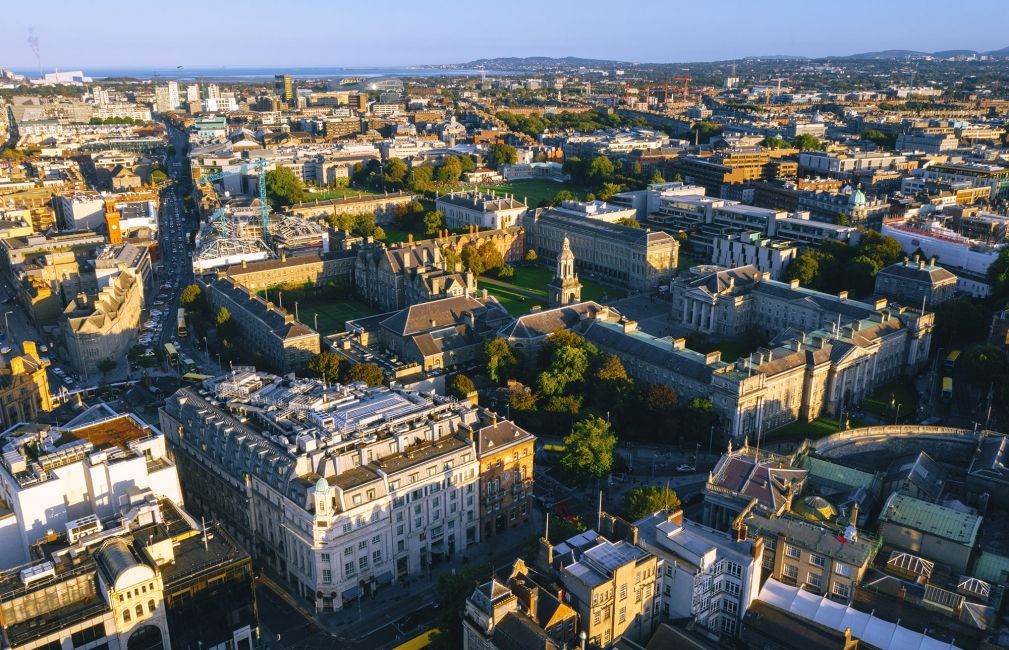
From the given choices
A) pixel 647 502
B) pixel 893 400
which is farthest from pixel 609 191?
pixel 647 502

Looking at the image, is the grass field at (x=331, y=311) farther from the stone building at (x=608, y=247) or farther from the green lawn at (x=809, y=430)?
the green lawn at (x=809, y=430)

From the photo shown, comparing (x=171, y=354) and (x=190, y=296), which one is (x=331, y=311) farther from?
(x=171, y=354)

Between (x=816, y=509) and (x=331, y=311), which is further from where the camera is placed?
(x=331, y=311)

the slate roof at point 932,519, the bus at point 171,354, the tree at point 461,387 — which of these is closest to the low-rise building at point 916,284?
the slate roof at point 932,519

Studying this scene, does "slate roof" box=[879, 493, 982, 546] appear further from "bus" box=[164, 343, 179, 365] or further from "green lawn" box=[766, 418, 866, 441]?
"bus" box=[164, 343, 179, 365]

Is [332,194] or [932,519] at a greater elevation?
[332,194]
